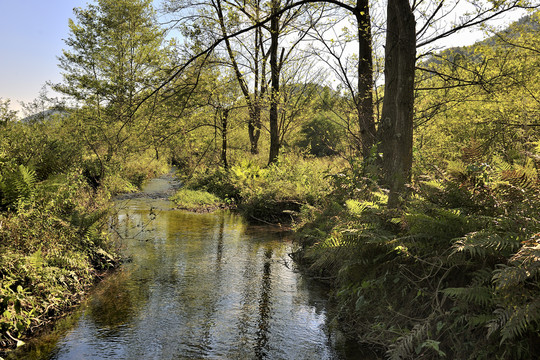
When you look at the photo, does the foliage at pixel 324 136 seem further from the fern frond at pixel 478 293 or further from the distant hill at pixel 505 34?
the fern frond at pixel 478 293

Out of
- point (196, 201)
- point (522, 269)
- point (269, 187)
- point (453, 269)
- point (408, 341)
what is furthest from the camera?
point (196, 201)

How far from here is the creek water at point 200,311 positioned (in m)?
4.05

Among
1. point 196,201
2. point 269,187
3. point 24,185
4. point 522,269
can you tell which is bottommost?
point 196,201

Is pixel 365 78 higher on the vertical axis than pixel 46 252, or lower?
higher

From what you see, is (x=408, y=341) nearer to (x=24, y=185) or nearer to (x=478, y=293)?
(x=478, y=293)

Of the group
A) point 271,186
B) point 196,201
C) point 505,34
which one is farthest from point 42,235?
point 196,201

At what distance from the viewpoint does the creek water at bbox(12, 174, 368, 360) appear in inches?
160

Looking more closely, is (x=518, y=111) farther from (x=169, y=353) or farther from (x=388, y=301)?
(x=169, y=353)

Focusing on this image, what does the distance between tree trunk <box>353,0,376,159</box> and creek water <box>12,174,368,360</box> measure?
128 inches

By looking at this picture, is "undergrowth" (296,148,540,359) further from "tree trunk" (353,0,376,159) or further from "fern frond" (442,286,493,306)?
"tree trunk" (353,0,376,159)

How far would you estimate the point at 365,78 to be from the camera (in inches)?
364

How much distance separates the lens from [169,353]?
3967 mm

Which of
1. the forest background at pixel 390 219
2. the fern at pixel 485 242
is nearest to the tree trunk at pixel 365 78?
the forest background at pixel 390 219

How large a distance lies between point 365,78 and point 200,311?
661 centimetres
